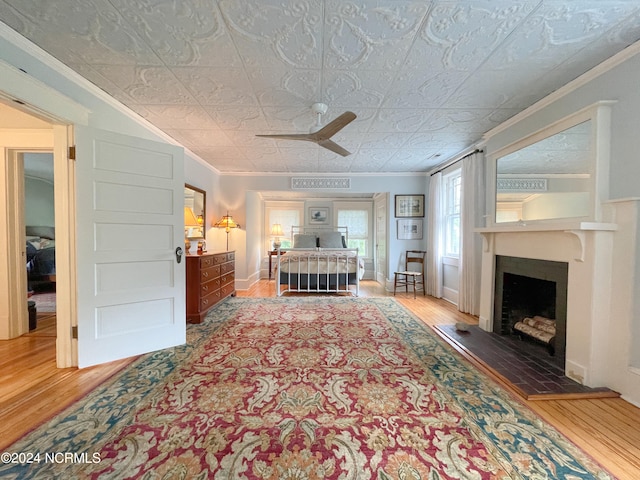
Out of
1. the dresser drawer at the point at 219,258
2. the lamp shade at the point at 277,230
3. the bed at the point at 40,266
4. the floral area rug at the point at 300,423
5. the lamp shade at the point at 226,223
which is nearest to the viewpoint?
the floral area rug at the point at 300,423

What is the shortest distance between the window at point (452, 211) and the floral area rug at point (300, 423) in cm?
244

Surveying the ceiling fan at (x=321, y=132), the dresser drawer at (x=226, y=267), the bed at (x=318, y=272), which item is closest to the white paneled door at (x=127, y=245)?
the ceiling fan at (x=321, y=132)

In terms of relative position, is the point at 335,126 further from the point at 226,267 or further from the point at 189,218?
the point at 226,267

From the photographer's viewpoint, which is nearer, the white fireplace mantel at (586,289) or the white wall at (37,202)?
the white fireplace mantel at (586,289)

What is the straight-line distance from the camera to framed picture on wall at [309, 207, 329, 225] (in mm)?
6926

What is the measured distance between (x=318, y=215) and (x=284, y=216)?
939mm

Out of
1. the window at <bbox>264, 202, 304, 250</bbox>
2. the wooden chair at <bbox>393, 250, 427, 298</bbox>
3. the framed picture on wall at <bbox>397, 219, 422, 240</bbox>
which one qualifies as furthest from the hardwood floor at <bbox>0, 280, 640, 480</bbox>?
the window at <bbox>264, 202, 304, 250</bbox>

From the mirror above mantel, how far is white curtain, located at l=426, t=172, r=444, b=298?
1.64 metres

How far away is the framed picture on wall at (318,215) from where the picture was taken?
693cm

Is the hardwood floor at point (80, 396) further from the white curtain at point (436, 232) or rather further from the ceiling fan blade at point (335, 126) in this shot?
the white curtain at point (436, 232)

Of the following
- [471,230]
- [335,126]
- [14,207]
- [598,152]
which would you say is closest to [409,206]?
[471,230]

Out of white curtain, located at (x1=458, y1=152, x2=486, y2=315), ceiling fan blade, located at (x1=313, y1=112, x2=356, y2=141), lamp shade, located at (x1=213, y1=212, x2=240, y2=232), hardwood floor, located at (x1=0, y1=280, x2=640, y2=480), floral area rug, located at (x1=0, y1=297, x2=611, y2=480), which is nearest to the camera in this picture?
floral area rug, located at (x1=0, y1=297, x2=611, y2=480)

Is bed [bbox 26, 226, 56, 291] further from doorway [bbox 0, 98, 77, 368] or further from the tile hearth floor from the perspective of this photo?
the tile hearth floor

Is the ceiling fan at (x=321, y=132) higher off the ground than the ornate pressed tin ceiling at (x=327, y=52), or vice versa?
the ornate pressed tin ceiling at (x=327, y=52)
